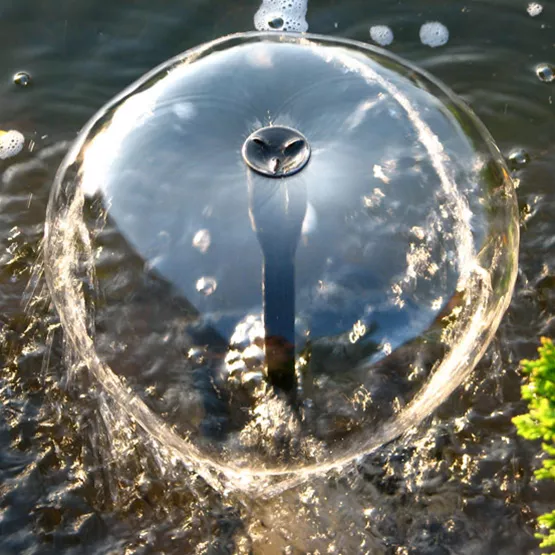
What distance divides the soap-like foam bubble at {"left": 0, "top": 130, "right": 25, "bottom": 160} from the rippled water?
52mm

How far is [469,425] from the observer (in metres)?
4.30

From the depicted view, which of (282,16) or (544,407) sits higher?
(282,16)

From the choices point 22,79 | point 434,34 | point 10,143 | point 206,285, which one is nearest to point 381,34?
point 434,34

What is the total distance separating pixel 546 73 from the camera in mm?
5492

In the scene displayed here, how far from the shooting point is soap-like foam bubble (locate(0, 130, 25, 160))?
5316 mm

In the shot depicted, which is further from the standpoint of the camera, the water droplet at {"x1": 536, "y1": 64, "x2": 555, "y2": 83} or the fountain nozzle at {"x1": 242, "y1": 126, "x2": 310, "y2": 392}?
the water droplet at {"x1": 536, "y1": 64, "x2": 555, "y2": 83}

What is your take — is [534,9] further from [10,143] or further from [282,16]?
[10,143]

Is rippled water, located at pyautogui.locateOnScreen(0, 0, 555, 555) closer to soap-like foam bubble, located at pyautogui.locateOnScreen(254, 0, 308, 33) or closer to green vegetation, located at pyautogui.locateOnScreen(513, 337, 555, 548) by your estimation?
soap-like foam bubble, located at pyautogui.locateOnScreen(254, 0, 308, 33)

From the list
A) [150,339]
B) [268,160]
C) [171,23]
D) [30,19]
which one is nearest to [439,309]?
[268,160]

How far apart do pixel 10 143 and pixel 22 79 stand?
1.82 feet

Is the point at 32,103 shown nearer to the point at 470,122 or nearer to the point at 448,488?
the point at 470,122

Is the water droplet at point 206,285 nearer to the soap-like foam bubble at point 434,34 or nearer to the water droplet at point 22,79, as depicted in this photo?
the water droplet at point 22,79

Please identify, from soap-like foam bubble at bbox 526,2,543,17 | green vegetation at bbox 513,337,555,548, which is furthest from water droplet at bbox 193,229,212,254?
soap-like foam bubble at bbox 526,2,543,17

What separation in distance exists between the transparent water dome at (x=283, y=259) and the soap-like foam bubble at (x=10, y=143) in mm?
2034
